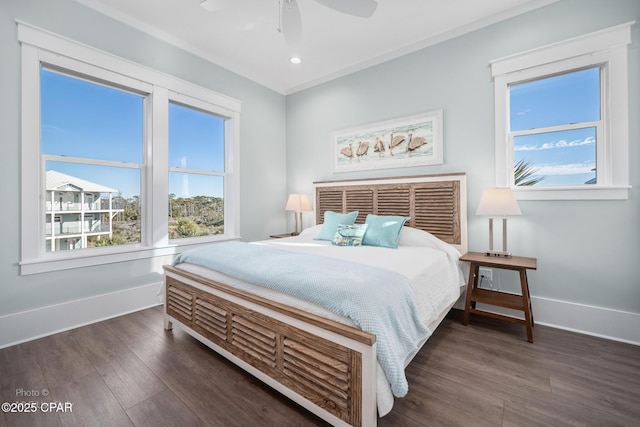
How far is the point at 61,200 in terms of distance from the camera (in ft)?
8.52

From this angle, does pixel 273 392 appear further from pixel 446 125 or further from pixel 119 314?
pixel 446 125

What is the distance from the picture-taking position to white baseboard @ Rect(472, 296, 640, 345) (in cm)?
223

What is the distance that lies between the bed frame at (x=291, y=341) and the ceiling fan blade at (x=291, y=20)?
6.71ft

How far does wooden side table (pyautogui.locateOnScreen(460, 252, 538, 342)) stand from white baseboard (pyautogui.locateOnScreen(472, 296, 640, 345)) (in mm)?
177

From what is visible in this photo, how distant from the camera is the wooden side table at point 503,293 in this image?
2.25 meters

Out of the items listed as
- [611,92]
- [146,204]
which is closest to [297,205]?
[146,204]

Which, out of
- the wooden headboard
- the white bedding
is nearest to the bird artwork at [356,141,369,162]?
the wooden headboard

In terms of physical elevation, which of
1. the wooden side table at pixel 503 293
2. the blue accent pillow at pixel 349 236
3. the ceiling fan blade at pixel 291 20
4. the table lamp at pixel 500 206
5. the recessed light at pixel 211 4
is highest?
the recessed light at pixel 211 4

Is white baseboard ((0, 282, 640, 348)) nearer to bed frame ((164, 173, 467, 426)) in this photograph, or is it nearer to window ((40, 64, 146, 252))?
window ((40, 64, 146, 252))

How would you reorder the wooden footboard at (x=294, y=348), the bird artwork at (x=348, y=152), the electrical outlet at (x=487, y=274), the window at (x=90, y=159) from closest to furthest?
the wooden footboard at (x=294, y=348), the window at (x=90, y=159), the electrical outlet at (x=487, y=274), the bird artwork at (x=348, y=152)

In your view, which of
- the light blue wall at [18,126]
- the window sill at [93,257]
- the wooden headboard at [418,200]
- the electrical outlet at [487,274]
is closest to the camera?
the light blue wall at [18,126]

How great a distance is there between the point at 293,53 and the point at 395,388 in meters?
3.76

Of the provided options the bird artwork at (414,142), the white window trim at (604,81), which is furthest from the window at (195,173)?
the white window trim at (604,81)

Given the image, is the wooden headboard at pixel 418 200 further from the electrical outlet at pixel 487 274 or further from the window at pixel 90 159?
the window at pixel 90 159
